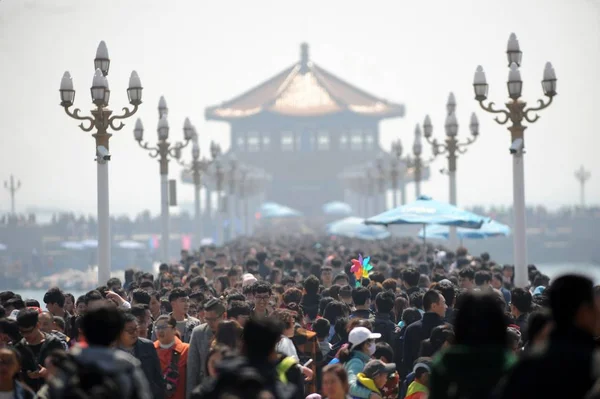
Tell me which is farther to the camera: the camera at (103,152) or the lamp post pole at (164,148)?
the lamp post pole at (164,148)

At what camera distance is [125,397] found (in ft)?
17.3

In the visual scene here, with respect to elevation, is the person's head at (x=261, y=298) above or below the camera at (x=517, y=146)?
below

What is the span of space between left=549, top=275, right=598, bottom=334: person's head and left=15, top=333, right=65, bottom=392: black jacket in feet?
14.2

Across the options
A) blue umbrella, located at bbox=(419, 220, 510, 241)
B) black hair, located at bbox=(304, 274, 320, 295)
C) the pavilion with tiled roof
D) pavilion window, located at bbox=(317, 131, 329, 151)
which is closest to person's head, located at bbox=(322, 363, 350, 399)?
black hair, located at bbox=(304, 274, 320, 295)

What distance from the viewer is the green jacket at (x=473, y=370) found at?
5.11m

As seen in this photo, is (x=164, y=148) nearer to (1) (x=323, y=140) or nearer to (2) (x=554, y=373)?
(2) (x=554, y=373)

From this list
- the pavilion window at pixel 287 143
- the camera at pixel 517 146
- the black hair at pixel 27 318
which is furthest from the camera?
the pavilion window at pixel 287 143

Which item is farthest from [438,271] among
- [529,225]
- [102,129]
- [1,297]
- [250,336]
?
[529,225]

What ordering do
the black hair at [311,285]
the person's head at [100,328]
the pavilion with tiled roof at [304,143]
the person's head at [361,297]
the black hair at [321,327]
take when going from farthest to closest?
the pavilion with tiled roof at [304,143], the black hair at [311,285], the person's head at [361,297], the black hair at [321,327], the person's head at [100,328]

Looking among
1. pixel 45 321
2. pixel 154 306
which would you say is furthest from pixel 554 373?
pixel 154 306

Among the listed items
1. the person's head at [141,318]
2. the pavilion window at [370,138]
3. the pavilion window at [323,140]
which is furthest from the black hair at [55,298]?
the pavilion window at [370,138]

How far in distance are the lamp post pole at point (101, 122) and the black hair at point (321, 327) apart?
22.8ft

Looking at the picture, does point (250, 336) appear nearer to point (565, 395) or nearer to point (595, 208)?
point (565, 395)

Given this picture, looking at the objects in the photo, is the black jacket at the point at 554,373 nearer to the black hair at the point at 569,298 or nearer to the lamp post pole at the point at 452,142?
the black hair at the point at 569,298
